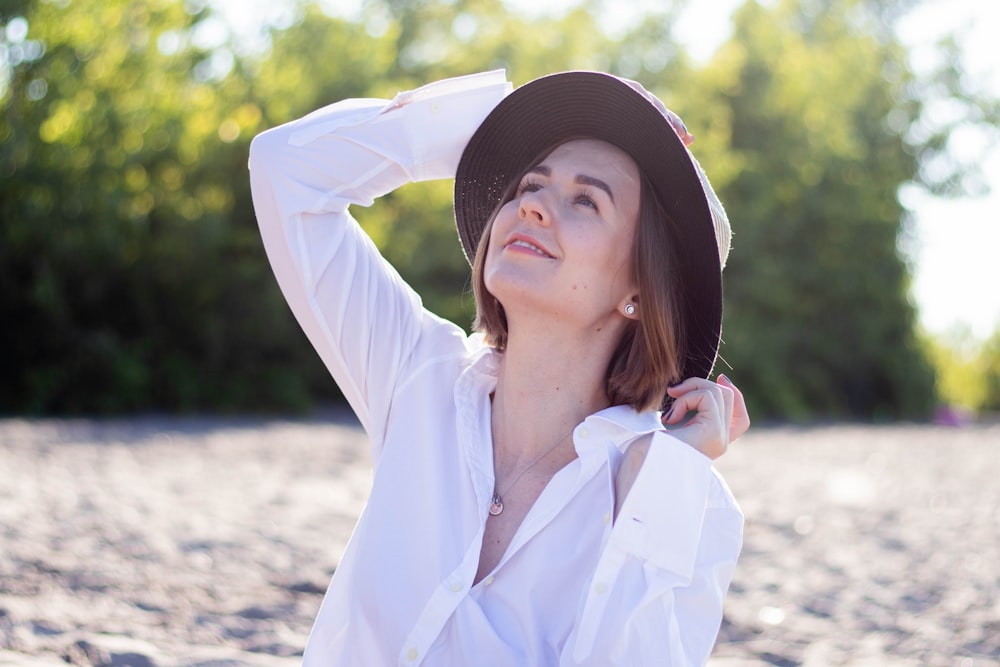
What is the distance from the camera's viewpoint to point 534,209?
225cm

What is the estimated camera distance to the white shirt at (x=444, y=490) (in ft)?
6.48

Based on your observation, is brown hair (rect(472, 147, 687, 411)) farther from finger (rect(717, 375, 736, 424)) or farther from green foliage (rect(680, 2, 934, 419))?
green foliage (rect(680, 2, 934, 419))

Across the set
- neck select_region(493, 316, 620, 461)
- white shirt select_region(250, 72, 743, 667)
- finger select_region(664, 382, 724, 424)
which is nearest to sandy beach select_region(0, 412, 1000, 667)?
white shirt select_region(250, 72, 743, 667)

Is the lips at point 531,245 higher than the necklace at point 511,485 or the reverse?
higher

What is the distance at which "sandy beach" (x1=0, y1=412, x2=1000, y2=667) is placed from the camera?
12.4 ft

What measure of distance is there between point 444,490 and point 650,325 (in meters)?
0.54

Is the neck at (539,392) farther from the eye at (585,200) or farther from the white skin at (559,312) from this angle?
the eye at (585,200)

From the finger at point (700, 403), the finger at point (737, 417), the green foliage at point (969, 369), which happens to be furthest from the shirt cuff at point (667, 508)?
the green foliage at point (969, 369)

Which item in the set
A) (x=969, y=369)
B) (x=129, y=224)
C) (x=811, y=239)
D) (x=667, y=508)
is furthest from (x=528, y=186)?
(x=969, y=369)

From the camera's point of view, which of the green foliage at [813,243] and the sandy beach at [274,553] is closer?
the sandy beach at [274,553]

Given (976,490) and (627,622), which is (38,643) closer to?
(627,622)

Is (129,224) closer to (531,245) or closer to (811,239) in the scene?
(531,245)

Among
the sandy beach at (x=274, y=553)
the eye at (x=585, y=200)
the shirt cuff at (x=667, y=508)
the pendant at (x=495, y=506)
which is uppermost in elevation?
the eye at (x=585, y=200)

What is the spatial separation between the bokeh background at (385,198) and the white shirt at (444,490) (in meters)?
5.71
